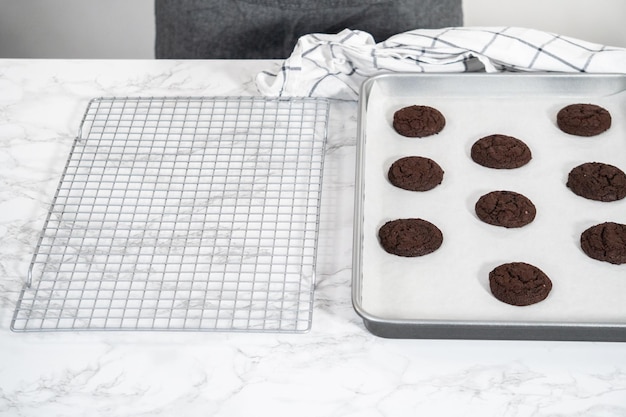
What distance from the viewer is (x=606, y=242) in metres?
0.97

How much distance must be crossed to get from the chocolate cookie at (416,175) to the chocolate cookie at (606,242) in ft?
0.66

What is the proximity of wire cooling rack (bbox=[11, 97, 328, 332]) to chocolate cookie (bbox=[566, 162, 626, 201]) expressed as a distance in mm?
339

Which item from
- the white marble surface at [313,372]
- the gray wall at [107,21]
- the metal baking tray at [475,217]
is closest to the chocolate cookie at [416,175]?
the metal baking tray at [475,217]

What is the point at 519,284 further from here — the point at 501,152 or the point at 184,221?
the point at 184,221

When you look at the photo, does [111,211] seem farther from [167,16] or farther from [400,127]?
[167,16]

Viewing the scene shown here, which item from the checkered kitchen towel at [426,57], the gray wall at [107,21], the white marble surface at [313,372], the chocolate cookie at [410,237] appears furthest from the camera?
the gray wall at [107,21]

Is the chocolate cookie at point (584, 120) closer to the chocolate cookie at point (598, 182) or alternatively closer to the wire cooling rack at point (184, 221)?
the chocolate cookie at point (598, 182)

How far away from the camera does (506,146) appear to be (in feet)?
3.62

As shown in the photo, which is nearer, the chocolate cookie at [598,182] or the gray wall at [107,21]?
the chocolate cookie at [598,182]

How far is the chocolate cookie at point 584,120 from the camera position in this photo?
3.71 ft

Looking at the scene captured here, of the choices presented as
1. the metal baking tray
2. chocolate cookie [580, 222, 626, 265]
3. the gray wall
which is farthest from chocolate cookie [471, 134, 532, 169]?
the gray wall

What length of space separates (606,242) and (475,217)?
0.53 ft

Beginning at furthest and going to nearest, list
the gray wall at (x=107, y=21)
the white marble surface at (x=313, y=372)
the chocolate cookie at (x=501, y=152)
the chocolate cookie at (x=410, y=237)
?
the gray wall at (x=107, y=21), the chocolate cookie at (x=501, y=152), the chocolate cookie at (x=410, y=237), the white marble surface at (x=313, y=372)

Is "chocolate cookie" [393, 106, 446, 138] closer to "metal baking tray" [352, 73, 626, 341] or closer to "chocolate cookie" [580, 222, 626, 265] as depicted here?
"metal baking tray" [352, 73, 626, 341]
